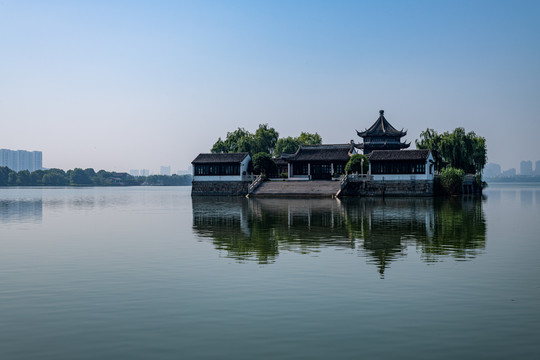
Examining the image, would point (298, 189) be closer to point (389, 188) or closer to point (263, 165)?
point (389, 188)

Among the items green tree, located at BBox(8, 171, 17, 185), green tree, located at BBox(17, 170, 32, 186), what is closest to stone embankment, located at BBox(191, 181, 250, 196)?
green tree, located at BBox(17, 170, 32, 186)

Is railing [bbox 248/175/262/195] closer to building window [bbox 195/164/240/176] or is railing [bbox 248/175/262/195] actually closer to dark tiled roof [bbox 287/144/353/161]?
building window [bbox 195/164/240/176]

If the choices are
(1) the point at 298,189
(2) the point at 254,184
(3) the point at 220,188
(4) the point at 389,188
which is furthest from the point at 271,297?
(3) the point at 220,188

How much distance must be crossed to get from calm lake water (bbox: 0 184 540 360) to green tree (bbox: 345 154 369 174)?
44.1 metres

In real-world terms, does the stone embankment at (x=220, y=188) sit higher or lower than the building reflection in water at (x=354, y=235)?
higher

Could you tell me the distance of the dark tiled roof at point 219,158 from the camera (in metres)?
74.1

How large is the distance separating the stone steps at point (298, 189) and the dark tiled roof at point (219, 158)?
6.98 metres

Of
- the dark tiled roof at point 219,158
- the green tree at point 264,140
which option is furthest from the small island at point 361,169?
the green tree at point 264,140

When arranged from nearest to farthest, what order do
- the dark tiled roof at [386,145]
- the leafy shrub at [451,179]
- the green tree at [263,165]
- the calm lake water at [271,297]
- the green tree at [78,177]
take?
1. the calm lake water at [271,297]
2. the leafy shrub at [451,179]
3. the green tree at [263,165]
4. the dark tiled roof at [386,145]
5. the green tree at [78,177]

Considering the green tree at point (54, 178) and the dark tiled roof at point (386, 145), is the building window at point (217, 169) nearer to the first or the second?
the dark tiled roof at point (386, 145)

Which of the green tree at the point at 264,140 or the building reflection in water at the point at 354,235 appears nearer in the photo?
the building reflection in water at the point at 354,235

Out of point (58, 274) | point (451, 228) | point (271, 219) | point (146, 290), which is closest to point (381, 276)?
point (146, 290)

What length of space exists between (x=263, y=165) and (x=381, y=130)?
61.4 ft

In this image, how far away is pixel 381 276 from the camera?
1314cm
